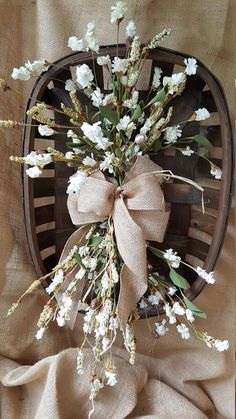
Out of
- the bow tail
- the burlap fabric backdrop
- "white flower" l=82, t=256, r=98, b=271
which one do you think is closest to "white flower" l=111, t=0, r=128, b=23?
the burlap fabric backdrop

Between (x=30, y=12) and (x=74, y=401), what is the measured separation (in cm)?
72

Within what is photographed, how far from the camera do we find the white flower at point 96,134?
25.7 inches

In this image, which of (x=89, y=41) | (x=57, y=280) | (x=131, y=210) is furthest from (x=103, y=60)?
(x=57, y=280)

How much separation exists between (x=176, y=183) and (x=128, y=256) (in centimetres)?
19

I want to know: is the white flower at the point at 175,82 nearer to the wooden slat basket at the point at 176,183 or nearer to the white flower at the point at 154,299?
the wooden slat basket at the point at 176,183

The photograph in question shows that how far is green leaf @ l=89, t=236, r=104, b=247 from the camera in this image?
772 mm

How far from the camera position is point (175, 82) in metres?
0.70

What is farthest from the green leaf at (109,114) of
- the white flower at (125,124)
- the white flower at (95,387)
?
the white flower at (95,387)

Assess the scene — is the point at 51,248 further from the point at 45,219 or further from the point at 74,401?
the point at 74,401

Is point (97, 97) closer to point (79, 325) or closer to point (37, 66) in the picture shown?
point (37, 66)

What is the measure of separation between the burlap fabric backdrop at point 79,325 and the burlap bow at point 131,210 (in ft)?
0.64

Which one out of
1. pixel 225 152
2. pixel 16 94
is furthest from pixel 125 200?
pixel 16 94

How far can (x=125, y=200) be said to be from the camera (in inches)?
29.3

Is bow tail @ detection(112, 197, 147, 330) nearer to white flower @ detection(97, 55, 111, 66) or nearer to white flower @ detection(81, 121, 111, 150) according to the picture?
white flower @ detection(81, 121, 111, 150)
